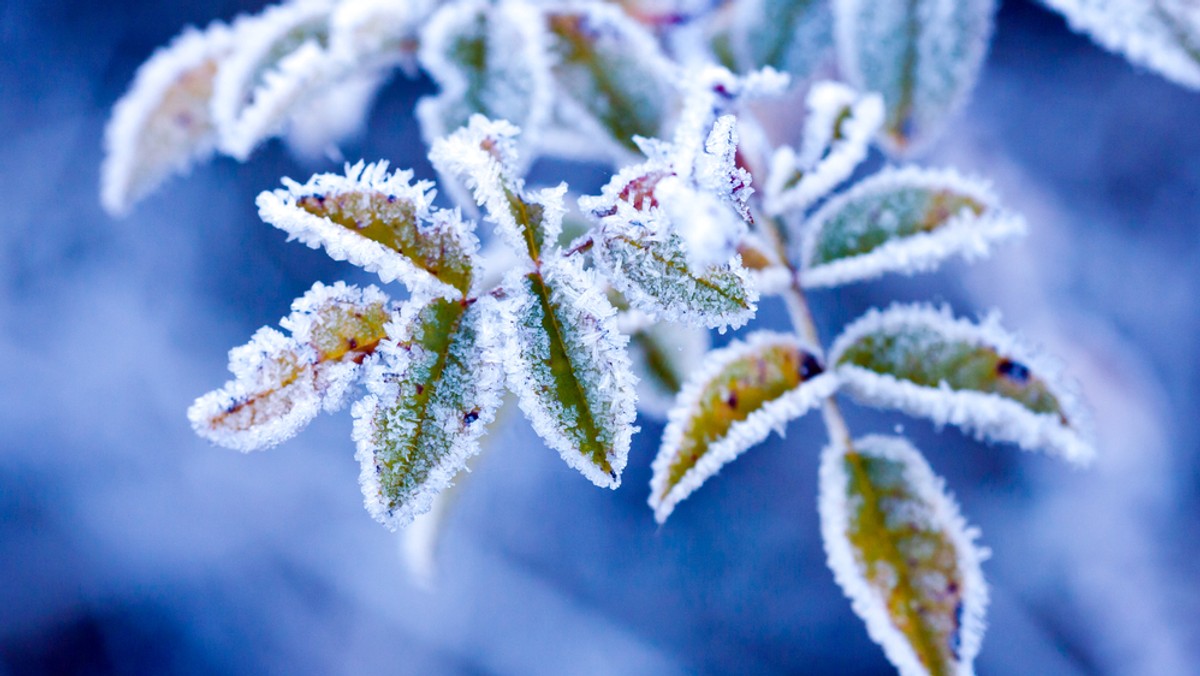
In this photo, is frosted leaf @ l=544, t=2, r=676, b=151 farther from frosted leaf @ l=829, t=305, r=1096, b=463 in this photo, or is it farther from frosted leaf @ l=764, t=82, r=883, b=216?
frosted leaf @ l=829, t=305, r=1096, b=463

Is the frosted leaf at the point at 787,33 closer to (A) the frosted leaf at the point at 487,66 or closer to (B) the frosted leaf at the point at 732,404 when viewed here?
(A) the frosted leaf at the point at 487,66

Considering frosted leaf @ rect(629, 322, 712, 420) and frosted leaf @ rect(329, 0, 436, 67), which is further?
frosted leaf @ rect(629, 322, 712, 420)

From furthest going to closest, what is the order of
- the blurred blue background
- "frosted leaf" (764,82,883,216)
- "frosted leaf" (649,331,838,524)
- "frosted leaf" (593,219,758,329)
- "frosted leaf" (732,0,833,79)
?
1. the blurred blue background
2. "frosted leaf" (732,0,833,79)
3. "frosted leaf" (764,82,883,216)
4. "frosted leaf" (649,331,838,524)
5. "frosted leaf" (593,219,758,329)

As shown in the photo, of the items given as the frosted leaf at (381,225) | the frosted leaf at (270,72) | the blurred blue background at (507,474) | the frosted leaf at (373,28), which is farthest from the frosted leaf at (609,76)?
the blurred blue background at (507,474)

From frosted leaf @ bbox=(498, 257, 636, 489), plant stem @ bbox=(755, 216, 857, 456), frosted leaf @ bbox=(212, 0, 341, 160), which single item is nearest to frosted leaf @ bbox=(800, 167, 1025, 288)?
plant stem @ bbox=(755, 216, 857, 456)

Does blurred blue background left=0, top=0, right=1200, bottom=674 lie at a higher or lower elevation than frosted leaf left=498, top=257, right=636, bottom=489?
higher

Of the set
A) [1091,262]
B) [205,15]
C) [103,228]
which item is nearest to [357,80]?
[205,15]
